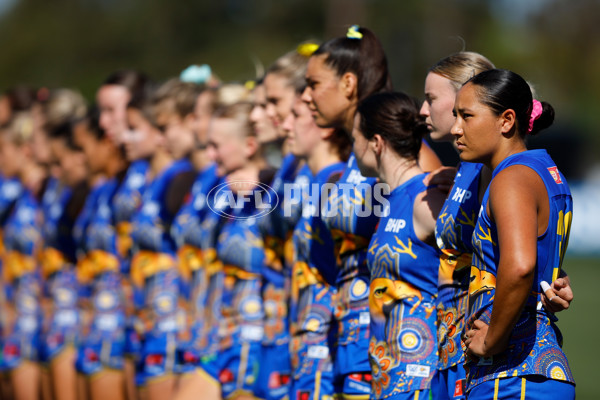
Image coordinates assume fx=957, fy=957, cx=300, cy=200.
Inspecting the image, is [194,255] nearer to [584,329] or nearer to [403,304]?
[403,304]

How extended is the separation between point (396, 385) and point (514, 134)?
1314 millimetres

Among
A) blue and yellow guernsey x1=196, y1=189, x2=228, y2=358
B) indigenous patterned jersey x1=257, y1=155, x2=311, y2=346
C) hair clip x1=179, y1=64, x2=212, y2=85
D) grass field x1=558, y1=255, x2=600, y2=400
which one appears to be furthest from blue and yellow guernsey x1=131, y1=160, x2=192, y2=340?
grass field x1=558, y1=255, x2=600, y2=400

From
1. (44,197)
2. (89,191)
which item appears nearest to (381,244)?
(89,191)

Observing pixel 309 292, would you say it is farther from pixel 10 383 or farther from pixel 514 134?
pixel 10 383

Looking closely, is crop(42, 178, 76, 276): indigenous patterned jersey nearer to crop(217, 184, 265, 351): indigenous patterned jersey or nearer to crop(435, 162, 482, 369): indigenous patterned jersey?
crop(217, 184, 265, 351): indigenous patterned jersey

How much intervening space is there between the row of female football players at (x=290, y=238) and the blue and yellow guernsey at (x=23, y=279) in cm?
2

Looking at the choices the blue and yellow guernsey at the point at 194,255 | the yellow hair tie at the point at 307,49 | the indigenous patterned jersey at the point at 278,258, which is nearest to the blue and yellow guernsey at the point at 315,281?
the indigenous patterned jersey at the point at 278,258

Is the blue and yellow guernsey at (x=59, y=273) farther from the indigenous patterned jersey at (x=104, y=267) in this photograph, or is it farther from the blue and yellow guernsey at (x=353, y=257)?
the blue and yellow guernsey at (x=353, y=257)

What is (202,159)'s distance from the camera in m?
7.23

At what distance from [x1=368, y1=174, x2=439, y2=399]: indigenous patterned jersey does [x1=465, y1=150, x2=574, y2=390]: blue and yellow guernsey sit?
2.21 ft

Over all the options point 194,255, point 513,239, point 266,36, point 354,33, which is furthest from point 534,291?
point 266,36

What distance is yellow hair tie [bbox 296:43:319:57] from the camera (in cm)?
581

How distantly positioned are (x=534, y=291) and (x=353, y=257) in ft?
5.06

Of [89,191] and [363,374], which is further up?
[89,191]
